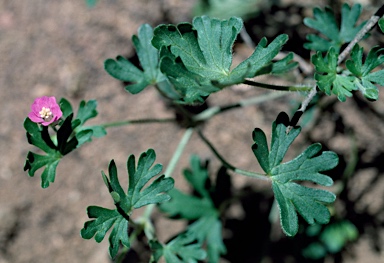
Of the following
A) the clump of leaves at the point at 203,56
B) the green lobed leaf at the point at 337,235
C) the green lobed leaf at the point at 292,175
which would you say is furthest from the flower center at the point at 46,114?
the green lobed leaf at the point at 337,235

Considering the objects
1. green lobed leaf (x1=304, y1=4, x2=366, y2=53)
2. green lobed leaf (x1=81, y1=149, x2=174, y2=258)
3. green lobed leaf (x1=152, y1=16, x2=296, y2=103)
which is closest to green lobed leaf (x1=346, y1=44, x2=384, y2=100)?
green lobed leaf (x1=152, y1=16, x2=296, y2=103)

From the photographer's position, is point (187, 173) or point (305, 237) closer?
point (187, 173)

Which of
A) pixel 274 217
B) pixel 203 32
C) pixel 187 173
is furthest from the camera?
pixel 274 217

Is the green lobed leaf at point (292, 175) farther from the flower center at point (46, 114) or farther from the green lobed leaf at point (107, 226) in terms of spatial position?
the flower center at point (46, 114)

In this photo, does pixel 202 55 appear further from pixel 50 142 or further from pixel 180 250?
pixel 180 250

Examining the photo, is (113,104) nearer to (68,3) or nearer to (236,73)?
(68,3)

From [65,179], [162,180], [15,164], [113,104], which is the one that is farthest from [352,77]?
[15,164]

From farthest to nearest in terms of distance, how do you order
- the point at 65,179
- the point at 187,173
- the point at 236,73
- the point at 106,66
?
the point at 65,179 → the point at 187,173 → the point at 106,66 → the point at 236,73

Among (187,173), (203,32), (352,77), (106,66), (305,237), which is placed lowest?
(305,237)
